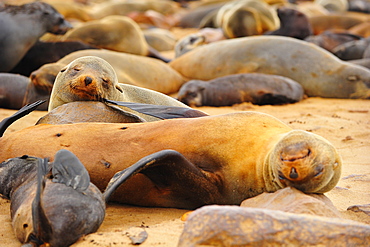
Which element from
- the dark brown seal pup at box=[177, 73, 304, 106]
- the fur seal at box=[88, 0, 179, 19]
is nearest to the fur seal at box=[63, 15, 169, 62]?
the dark brown seal pup at box=[177, 73, 304, 106]

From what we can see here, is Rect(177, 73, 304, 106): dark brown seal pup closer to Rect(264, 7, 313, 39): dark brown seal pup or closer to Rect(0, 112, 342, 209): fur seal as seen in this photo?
Rect(0, 112, 342, 209): fur seal

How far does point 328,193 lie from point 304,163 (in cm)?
86

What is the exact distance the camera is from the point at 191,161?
322cm

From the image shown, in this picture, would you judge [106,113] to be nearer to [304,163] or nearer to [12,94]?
[304,163]

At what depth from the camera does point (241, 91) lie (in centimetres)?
738

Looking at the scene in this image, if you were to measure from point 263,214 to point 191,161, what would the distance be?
0.83m

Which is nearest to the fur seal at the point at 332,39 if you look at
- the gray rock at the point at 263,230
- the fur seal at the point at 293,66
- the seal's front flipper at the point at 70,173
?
the fur seal at the point at 293,66

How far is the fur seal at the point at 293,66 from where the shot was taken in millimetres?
8055

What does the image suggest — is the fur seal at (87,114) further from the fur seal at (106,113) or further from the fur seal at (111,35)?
the fur seal at (111,35)

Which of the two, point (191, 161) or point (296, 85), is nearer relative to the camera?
point (191, 161)

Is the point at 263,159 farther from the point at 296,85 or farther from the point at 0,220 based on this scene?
the point at 296,85

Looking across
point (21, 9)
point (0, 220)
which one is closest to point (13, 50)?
point (21, 9)

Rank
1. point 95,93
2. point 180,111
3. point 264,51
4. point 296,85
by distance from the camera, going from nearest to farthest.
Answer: point 180,111 → point 95,93 → point 296,85 → point 264,51

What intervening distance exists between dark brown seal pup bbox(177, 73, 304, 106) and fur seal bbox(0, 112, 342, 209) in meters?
3.69
